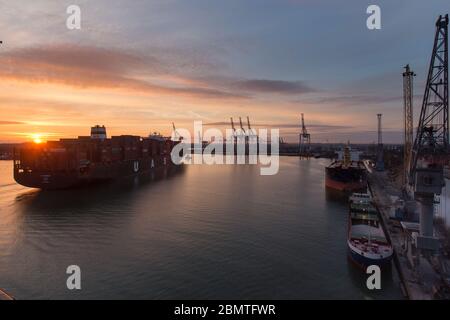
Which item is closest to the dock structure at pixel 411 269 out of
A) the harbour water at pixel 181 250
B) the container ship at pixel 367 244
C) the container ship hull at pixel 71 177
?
the container ship at pixel 367 244

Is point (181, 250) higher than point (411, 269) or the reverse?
the reverse

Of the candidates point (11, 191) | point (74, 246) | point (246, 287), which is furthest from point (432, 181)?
point (11, 191)

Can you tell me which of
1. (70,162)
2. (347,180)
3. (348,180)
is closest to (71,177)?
(70,162)

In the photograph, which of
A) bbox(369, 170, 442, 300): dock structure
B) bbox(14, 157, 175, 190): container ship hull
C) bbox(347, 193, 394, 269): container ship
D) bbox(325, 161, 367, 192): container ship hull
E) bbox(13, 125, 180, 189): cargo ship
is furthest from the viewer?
bbox(325, 161, 367, 192): container ship hull

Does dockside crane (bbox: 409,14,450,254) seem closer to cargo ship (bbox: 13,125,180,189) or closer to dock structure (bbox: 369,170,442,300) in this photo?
dock structure (bbox: 369,170,442,300)

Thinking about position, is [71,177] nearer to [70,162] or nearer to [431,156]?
[70,162]

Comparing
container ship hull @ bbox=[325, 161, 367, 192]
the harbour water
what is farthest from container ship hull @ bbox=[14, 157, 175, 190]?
Result: container ship hull @ bbox=[325, 161, 367, 192]
